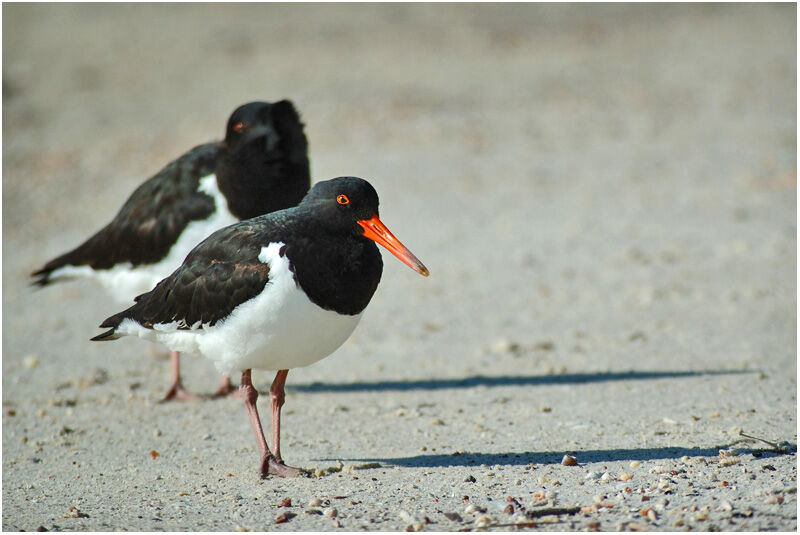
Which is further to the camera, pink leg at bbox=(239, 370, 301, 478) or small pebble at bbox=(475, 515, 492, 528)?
pink leg at bbox=(239, 370, 301, 478)

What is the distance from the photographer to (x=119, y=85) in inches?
792

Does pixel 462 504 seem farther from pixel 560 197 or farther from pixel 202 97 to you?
pixel 202 97

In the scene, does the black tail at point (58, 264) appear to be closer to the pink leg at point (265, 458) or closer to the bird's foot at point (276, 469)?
the pink leg at point (265, 458)

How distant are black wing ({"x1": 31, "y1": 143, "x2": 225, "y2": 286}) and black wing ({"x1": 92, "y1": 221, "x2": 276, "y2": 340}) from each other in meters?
1.31

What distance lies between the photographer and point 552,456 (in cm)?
564

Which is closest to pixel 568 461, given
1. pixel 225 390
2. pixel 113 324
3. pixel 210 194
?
pixel 113 324

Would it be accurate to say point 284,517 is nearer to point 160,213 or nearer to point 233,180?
point 233,180

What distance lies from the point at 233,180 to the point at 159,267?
Answer: 0.85m

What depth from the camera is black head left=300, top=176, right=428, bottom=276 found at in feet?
17.6

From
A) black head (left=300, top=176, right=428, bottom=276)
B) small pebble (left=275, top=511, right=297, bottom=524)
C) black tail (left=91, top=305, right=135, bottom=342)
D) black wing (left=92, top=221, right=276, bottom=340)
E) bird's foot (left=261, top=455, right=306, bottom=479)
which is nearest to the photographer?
small pebble (left=275, top=511, right=297, bottom=524)

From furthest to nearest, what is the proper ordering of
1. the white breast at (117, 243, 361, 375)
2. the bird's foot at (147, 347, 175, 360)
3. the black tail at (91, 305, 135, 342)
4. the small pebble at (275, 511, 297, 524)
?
the bird's foot at (147, 347, 175, 360)
the black tail at (91, 305, 135, 342)
the white breast at (117, 243, 361, 375)
the small pebble at (275, 511, 297, 524)

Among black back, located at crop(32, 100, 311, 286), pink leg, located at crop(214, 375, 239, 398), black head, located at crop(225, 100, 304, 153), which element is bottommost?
pink leg, located at crop(214, 375, 239, 398)

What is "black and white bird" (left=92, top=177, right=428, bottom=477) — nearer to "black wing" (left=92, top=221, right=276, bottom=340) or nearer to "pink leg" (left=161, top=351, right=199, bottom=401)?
"black wing" (left=92, top=221, right=276, bottom=340)

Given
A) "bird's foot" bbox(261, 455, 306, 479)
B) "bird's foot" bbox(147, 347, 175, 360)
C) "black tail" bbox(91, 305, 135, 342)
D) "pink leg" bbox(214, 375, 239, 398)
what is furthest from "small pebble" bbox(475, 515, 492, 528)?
"bird's foot" bbox(147, 347, 175, 360)
